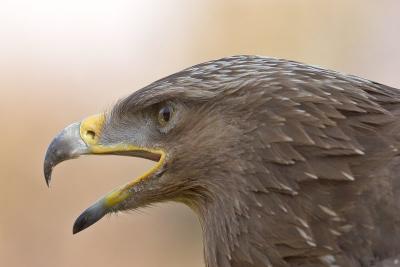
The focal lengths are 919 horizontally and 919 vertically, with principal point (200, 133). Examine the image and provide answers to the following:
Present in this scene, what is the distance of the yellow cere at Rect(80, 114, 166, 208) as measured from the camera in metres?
3.16

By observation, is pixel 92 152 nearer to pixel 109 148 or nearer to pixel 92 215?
pixel 109 148

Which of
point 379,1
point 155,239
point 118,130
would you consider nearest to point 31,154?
point 155,239

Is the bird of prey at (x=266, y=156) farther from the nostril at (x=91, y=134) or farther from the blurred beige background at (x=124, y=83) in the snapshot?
the blurred beige background at (x=124, y=83)

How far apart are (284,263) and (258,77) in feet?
2.10

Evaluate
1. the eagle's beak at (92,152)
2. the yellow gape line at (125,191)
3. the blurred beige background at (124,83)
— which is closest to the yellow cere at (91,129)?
the eagle's beak at (92,152)

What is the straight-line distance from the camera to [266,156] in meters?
2.93

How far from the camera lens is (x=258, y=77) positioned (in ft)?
10.1

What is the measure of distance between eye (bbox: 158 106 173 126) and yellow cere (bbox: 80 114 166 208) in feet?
0.34

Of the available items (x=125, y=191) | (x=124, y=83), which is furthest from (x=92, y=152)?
(x=124, y=83)

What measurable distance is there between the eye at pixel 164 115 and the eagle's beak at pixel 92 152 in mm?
104

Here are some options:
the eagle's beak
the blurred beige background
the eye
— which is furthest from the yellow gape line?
the blurred beige background

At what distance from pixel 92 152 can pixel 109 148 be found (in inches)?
2.4

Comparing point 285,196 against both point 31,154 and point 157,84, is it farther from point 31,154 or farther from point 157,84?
point 31,154

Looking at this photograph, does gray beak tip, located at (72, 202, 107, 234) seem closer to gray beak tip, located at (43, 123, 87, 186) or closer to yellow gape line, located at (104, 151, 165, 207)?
yellow gape line, located at (104, 151, 165, 207)
